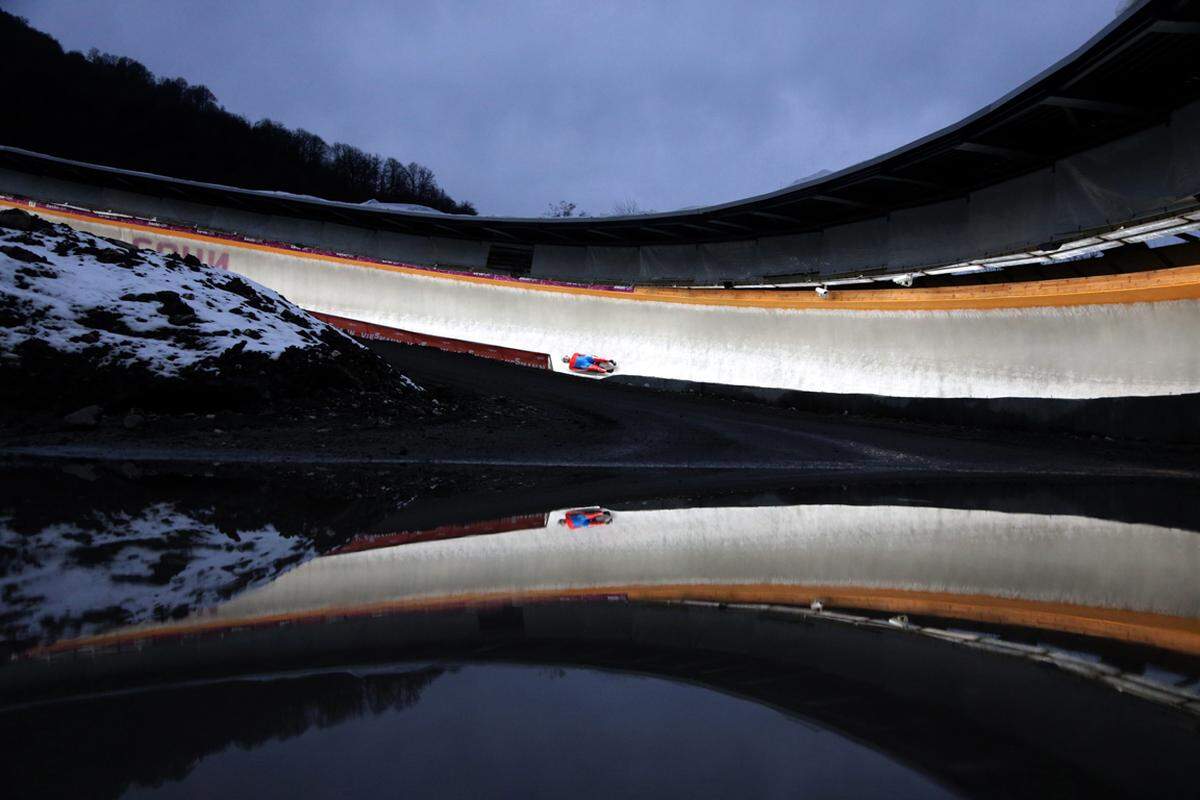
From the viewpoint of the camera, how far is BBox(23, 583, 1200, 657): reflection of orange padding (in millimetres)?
3219

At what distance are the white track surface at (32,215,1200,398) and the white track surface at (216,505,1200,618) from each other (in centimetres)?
975

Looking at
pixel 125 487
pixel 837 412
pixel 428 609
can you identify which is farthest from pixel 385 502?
pixel 837 412

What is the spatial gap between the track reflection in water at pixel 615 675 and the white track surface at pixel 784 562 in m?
0.03

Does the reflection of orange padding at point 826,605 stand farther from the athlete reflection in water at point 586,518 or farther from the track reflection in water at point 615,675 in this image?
the athlete reflection in water at point 586,518

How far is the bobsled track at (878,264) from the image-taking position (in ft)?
43.6

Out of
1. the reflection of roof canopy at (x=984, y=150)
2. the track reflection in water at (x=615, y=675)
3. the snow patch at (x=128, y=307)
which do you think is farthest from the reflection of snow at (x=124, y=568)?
the reflection of roof canopy at (x=984, y=150)

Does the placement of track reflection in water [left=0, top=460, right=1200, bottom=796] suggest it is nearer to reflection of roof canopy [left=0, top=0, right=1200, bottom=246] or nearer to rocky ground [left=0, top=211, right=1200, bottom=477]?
rocky ground [left=0, top=211, right=1200, bottom=477]

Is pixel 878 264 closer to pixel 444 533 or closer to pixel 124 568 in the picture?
pixel 444 533

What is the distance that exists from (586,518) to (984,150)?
13026 millimetres

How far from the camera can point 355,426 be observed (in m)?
13.4

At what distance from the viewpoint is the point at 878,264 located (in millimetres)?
19750

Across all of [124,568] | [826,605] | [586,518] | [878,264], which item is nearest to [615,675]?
[826,605]

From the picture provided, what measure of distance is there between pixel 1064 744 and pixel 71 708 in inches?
116

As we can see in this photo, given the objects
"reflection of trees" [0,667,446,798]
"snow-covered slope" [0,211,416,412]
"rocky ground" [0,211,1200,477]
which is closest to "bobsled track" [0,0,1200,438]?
"rocky ground" [0,211,1200,477]
